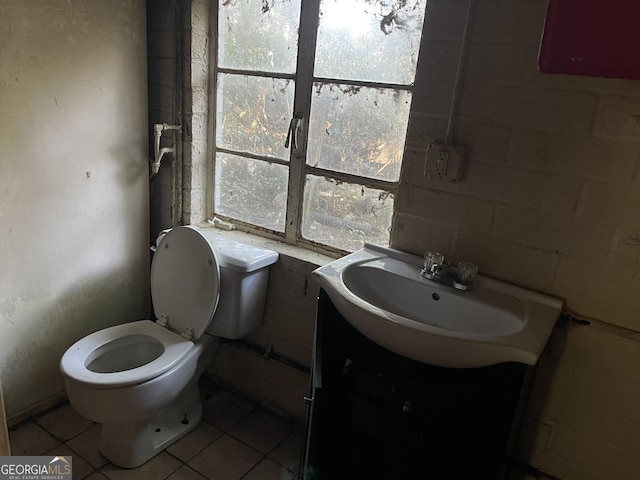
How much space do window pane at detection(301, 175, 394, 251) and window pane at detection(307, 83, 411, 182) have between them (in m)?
0.07

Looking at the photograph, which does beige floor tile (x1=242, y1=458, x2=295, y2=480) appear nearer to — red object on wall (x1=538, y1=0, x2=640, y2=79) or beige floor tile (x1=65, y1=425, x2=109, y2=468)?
beige floor tile (x1=65, y1=425, x2=109, y2=468)

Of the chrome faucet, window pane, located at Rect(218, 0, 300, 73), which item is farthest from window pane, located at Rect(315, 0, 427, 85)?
the chrome faucet

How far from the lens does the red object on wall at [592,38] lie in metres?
0.91

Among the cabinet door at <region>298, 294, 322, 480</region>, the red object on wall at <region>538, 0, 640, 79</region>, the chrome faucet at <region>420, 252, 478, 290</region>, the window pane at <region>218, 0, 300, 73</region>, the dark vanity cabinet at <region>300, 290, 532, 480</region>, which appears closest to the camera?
the red object on wall at <region>538, 0, 640, 79</region>

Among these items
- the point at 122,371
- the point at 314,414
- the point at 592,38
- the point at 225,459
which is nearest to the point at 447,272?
the point at 314,414

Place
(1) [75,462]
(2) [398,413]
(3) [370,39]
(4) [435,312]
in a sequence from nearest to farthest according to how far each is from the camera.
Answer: (2) [398,413], (4) [435,312], (3) [370,39], (1) [75,462]

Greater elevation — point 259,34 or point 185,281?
point 259,34

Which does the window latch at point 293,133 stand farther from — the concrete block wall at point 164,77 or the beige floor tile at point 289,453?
the beige floor tile at point 289,453

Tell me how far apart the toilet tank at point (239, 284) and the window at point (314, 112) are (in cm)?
20

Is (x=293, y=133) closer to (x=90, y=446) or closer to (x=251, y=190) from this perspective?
(x=251, y=190)

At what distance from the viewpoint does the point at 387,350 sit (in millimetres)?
1124

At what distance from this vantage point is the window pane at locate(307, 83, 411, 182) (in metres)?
1.54

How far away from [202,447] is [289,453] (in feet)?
1.06

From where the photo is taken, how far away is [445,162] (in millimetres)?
1304
